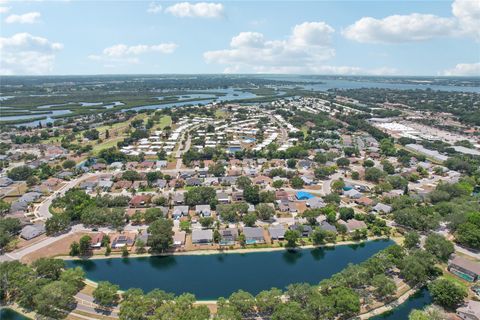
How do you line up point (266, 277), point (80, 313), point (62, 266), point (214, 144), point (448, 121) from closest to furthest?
point (80, 313), point (62, 266), point (266, 277), point (214, 144), point (448, 121)

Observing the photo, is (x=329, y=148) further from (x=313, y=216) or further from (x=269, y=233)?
(x=269, y=233)

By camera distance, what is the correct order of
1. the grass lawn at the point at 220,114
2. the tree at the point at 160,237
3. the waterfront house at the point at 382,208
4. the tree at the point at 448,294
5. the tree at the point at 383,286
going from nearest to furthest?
the tree at the point at 448,294 → the tree at the point at 383,286 → the tree at the point at 160,237 → the waterfront house at the point at 382,208 → the grass lawn at the point at 220,114

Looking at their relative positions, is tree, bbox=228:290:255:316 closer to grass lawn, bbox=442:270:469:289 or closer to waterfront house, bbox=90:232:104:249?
waterfront house, bbox=90:232:104:249

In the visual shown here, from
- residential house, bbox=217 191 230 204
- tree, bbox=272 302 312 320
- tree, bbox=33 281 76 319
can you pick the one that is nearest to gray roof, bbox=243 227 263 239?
residential house, bbox=217 191 230 204

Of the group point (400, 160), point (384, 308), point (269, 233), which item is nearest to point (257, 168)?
point (269, 233)

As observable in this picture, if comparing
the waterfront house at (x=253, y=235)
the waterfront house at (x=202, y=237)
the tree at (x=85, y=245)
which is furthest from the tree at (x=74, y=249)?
the waterfront house at (x=253, y=235)

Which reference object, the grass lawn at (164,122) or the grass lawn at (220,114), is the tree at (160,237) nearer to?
the grass lawn at (164,122)

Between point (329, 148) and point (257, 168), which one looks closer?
point (257, 168)
